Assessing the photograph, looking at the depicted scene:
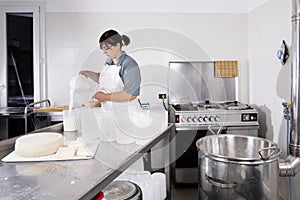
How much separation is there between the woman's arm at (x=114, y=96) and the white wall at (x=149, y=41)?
4.77 ft

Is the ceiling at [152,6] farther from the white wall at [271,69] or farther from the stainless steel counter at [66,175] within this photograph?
the stainless steel counter at [66,175]

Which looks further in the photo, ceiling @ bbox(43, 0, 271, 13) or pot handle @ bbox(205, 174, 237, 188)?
ceiling @ bbox(43, 0, 271, 13)

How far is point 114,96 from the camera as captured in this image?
54.9 inches

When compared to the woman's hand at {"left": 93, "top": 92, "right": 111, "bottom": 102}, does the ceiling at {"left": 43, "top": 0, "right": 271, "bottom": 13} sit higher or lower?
higher

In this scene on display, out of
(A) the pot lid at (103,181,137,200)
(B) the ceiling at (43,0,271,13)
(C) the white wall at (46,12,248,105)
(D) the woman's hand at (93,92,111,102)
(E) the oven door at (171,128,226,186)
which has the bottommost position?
(E) the oven door at (171,128,226,186)

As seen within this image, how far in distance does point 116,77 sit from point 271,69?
1.63 meters

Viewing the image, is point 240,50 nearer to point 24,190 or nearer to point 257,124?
point 257,124

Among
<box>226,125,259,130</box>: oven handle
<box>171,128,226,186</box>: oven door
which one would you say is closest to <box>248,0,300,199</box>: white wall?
<box>226,125,259,130</box>: oven handle

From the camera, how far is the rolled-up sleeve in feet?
4.79

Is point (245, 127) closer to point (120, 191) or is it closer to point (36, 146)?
point (120, 191)

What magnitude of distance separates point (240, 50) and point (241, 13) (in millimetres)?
442

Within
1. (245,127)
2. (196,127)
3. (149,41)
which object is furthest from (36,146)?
(149,41)

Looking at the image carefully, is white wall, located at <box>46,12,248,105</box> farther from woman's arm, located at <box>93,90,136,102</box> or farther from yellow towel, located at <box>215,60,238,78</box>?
woman's arm, located at <box>93,90,136,102</box>

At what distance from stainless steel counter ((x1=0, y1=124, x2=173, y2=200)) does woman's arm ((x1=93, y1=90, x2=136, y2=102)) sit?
0.43 metres
